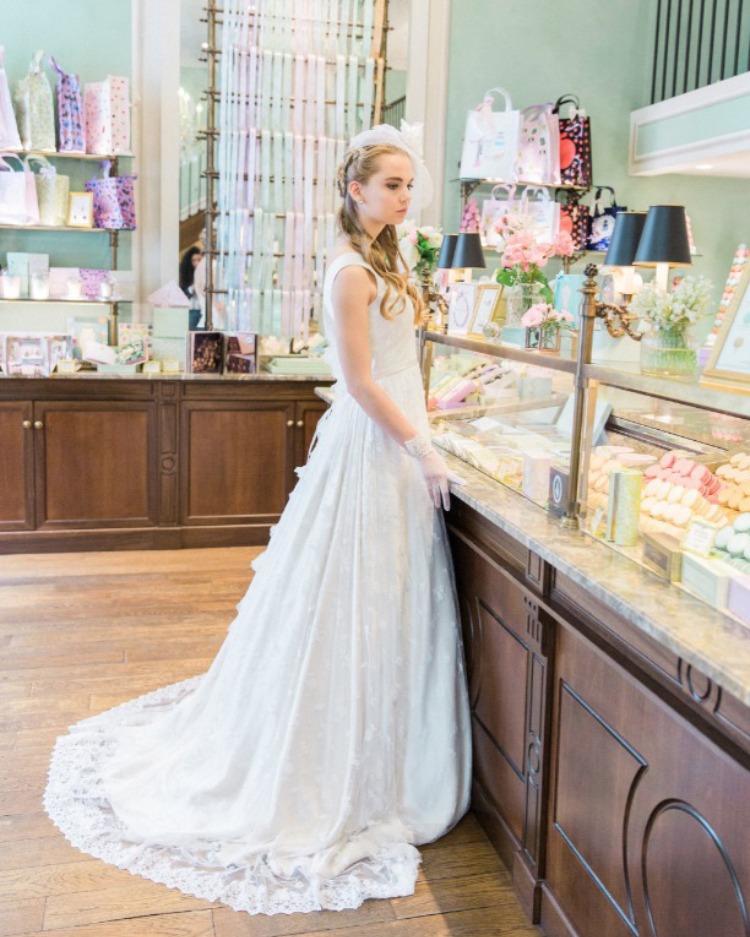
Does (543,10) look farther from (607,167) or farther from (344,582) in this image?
(344,582)

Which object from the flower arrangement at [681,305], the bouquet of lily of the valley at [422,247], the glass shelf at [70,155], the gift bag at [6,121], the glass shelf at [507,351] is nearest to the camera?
the flower arrangement at [681,305]

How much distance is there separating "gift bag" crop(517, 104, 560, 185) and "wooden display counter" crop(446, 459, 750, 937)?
10.9ft

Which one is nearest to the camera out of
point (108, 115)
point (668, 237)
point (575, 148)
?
point (668, 237)

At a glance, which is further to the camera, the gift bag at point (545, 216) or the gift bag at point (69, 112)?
the gift bag at point (545, 216)

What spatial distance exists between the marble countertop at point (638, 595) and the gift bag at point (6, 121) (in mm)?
3675

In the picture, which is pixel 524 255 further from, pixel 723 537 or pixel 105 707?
pixel 105 707

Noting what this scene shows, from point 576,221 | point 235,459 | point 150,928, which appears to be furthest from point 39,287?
point 150,928

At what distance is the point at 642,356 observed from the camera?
218cm

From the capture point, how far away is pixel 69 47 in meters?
5.33

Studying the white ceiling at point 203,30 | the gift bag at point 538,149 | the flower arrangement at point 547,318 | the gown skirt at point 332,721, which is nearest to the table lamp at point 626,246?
the flower arrangement at point 547,318

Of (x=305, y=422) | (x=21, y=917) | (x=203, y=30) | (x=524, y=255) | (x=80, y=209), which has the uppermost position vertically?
(x=203, y=30)

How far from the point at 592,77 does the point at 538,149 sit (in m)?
0.65

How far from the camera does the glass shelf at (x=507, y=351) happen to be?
241 centimetres

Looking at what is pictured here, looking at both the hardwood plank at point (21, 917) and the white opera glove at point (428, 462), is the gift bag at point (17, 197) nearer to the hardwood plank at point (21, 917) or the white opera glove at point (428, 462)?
the white opera glove at point (428, 462)
